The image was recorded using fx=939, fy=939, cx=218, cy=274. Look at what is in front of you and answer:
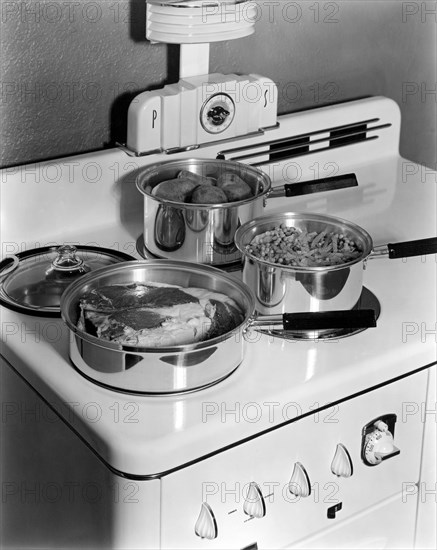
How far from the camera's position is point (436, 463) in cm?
152

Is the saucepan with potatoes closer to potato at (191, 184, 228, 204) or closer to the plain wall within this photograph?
potato at (191, 184, 228, 204)

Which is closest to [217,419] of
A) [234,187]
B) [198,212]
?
[198,212]

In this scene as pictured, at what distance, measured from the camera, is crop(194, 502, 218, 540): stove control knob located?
121 centimetres

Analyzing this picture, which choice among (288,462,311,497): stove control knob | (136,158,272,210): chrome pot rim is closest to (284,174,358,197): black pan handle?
(136,158,272,210): chrome pot rim

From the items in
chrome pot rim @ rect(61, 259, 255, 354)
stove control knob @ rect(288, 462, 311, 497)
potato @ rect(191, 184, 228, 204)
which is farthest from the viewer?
potato @ rect(191, 184, 228, 204)

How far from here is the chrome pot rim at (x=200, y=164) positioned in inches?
59.0

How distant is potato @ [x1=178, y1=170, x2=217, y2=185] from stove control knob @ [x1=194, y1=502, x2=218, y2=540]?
606 mm

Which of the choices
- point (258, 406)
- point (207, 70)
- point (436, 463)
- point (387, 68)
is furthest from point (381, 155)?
point (258, 406)

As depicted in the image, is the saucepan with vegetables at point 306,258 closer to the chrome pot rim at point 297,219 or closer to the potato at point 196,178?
the chrome pot rim at point 297,219

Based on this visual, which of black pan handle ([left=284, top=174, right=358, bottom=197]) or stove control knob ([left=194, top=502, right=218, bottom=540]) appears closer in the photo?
stove control knob ([left=194, top=502, right=218, bottom=540])

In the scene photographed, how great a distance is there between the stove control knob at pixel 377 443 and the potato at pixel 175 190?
498mm

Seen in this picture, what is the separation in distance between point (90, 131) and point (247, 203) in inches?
15.2

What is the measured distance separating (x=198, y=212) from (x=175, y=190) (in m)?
0.09

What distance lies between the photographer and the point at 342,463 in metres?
1.34
